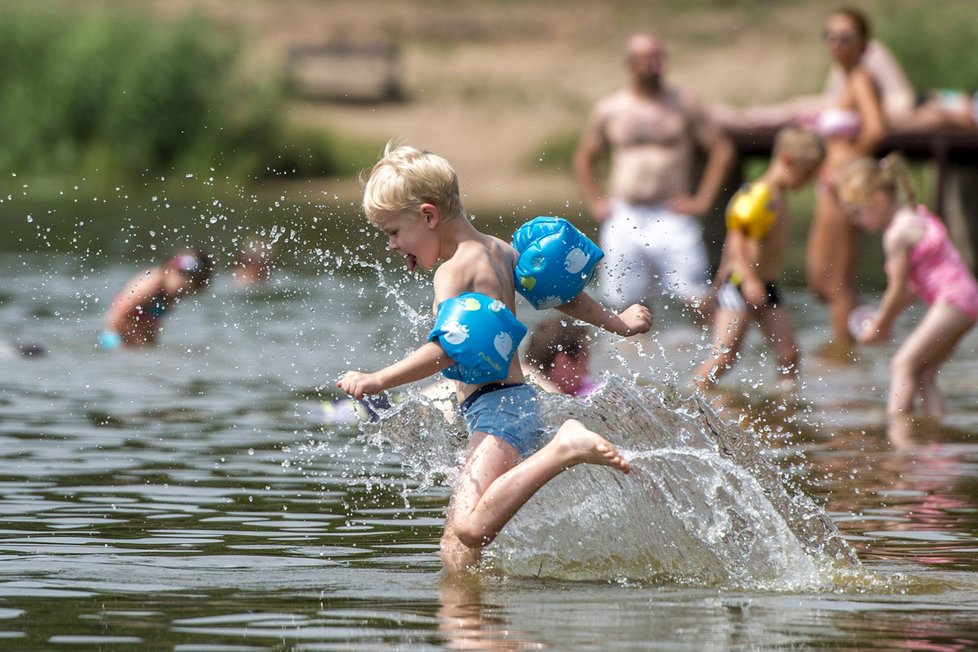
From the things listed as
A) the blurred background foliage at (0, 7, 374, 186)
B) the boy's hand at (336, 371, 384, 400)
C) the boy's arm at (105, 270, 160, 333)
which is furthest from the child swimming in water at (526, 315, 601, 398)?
the blurred background foliage at (0, 7, 374, 186)

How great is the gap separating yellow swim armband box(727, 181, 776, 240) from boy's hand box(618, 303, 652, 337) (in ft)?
18.1

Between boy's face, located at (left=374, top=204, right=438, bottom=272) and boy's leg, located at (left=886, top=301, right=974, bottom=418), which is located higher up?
boy's leg, located at (left=886, top=301, right=974, bottom=418)

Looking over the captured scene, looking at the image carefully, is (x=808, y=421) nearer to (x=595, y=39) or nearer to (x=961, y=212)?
(x=961, y=212)

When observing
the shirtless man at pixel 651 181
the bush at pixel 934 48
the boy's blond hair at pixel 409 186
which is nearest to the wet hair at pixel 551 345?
the boy's blond hair at pixel 409 186

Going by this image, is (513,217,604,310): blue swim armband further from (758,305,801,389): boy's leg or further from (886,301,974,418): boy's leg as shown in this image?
(758,305,801,389): boy's leg

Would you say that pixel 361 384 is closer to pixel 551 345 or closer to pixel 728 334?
pixel 551 345

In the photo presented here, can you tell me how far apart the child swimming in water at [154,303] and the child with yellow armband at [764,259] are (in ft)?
12.0

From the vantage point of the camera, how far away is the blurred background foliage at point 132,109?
32.7m

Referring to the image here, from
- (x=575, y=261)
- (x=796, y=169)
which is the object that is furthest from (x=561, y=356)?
(x=796, y=169)

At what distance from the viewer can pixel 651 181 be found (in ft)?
46.7

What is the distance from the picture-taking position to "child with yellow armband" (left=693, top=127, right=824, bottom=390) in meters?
12.0

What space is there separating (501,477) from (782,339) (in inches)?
237

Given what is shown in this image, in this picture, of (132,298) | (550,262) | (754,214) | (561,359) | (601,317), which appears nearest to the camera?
(550,262)

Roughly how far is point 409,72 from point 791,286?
71.8 feet
